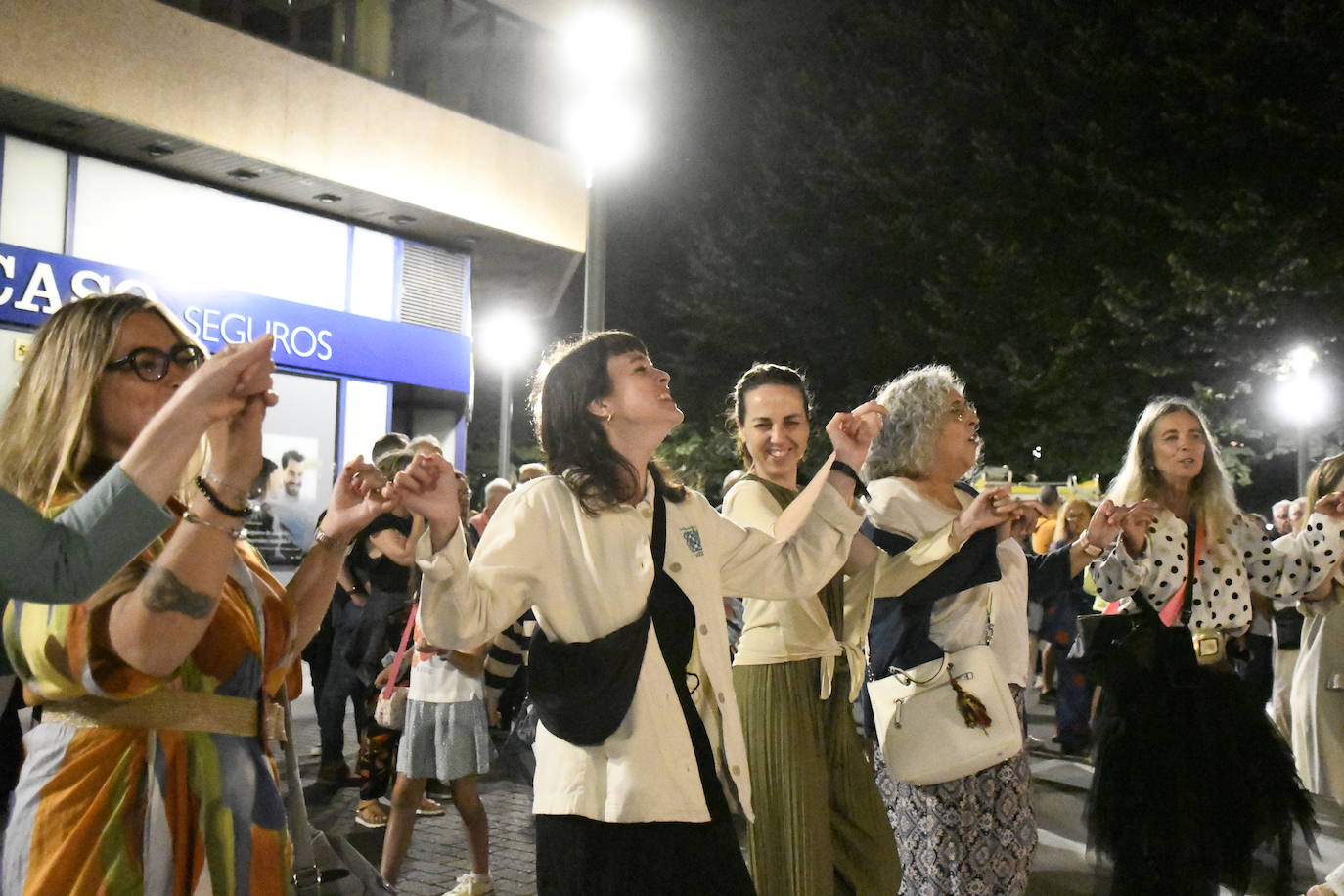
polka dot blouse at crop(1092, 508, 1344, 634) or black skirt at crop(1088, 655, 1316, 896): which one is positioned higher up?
polka dot blouse at crop(1092, 508, 1344, 634)

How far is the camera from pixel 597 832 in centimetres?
275

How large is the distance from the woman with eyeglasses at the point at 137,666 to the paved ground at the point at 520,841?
11.4 ft

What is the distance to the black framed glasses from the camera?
2197mm

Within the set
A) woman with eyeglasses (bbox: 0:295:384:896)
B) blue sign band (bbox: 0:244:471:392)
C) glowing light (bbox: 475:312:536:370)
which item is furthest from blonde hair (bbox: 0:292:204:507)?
glowing light (bbox: 475:312:536:370)

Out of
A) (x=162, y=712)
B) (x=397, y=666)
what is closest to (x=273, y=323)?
(x=397, y=666)

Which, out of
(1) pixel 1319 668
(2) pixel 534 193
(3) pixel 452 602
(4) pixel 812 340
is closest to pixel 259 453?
(3) pixel 452 602

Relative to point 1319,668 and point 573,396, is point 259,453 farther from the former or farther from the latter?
point 1319,668

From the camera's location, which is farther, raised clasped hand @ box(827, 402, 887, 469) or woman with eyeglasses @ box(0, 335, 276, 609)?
raised clasped hand @ box(827, 402, 887, 469)

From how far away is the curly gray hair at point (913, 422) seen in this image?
4254mm

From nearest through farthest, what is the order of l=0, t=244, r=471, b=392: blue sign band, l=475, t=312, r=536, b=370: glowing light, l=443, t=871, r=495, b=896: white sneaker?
l=443, t=871, r=495, b=896: white sneaker, l=0, t=244, r=471, b=392: blue sign band, l=475, t=312, r=536, b=370: glowing light

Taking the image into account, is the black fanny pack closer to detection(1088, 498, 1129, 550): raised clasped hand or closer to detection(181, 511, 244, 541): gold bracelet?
detection(181, 511, 244, 541): gold bracelet

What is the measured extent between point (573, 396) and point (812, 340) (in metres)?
21.8

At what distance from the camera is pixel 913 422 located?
4289 mm

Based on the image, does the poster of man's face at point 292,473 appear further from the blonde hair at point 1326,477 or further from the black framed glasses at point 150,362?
the black framed glasses at point 150,362
